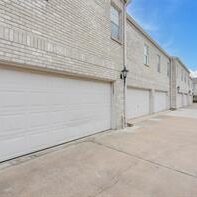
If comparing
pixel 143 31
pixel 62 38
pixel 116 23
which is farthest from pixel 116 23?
pixel 62 38

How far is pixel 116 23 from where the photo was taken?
8.22m

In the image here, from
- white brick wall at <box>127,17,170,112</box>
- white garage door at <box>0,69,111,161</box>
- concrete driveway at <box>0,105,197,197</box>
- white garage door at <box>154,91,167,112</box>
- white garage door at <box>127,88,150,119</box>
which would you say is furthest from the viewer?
white garage door at <box>154,91,167,112</box>

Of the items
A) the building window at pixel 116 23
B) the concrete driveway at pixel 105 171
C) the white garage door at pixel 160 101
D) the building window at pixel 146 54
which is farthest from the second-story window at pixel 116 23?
the white garage door at pixel 160 101

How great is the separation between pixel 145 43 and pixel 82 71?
26.2 ft

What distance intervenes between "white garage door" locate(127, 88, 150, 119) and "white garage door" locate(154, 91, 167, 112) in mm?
2086

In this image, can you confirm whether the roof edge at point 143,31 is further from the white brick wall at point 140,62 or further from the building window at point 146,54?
the building window at point 146,54

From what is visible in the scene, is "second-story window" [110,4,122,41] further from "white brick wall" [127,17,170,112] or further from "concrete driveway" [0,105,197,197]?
"concrete driveway" [0,105,197,197]

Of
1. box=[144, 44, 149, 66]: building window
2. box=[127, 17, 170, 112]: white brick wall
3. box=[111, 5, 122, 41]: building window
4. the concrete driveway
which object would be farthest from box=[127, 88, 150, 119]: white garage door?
the concrete driveway

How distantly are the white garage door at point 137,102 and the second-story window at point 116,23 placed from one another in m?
3.12

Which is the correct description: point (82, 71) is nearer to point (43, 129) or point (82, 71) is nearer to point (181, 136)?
point (43, 129)

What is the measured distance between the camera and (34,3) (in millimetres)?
4207

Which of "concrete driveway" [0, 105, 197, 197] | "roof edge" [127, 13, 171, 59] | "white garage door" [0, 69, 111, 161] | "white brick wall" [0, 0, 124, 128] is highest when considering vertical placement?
"roof edge" [127, 13, 171, 59]

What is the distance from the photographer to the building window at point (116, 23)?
25.9ft

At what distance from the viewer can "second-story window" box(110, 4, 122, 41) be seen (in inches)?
311
